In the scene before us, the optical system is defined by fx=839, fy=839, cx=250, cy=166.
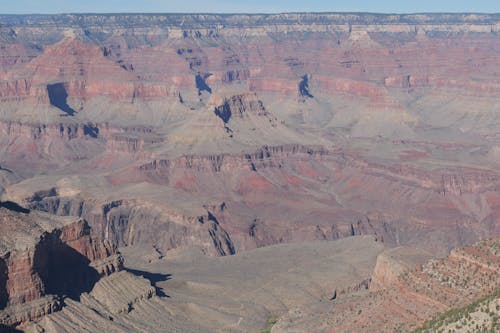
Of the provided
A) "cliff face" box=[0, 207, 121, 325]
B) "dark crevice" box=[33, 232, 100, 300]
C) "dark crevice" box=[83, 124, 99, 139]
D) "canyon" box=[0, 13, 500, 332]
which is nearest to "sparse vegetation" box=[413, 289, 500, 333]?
"canyon" box=[0, 13, 500, 332]

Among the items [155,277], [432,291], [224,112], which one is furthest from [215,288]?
[224,112]

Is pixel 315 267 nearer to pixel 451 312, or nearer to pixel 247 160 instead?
pixel 451 312

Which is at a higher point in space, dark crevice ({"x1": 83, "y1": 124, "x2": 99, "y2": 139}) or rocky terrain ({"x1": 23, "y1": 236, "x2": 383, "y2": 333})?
rocky terrain ({"x1": 23, "y1": 236, "x2": 383, "y2": 333})

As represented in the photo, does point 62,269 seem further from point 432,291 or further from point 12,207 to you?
point 432,291

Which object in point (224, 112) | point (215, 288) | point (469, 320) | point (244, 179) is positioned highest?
point (469, 320)

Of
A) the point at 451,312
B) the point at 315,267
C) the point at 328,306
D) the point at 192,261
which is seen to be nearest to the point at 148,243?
the point at 192,261

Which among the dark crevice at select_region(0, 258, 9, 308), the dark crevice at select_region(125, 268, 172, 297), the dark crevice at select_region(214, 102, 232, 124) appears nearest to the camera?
the dark crevice at select_region(0, 258, 9, 308)

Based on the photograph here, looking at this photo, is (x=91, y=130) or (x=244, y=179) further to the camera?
(x=91, y=130)

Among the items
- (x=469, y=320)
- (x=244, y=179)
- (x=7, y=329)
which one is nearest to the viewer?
(x=469, y=320)

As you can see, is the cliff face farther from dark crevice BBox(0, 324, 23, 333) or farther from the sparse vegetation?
the sparse vegetation
